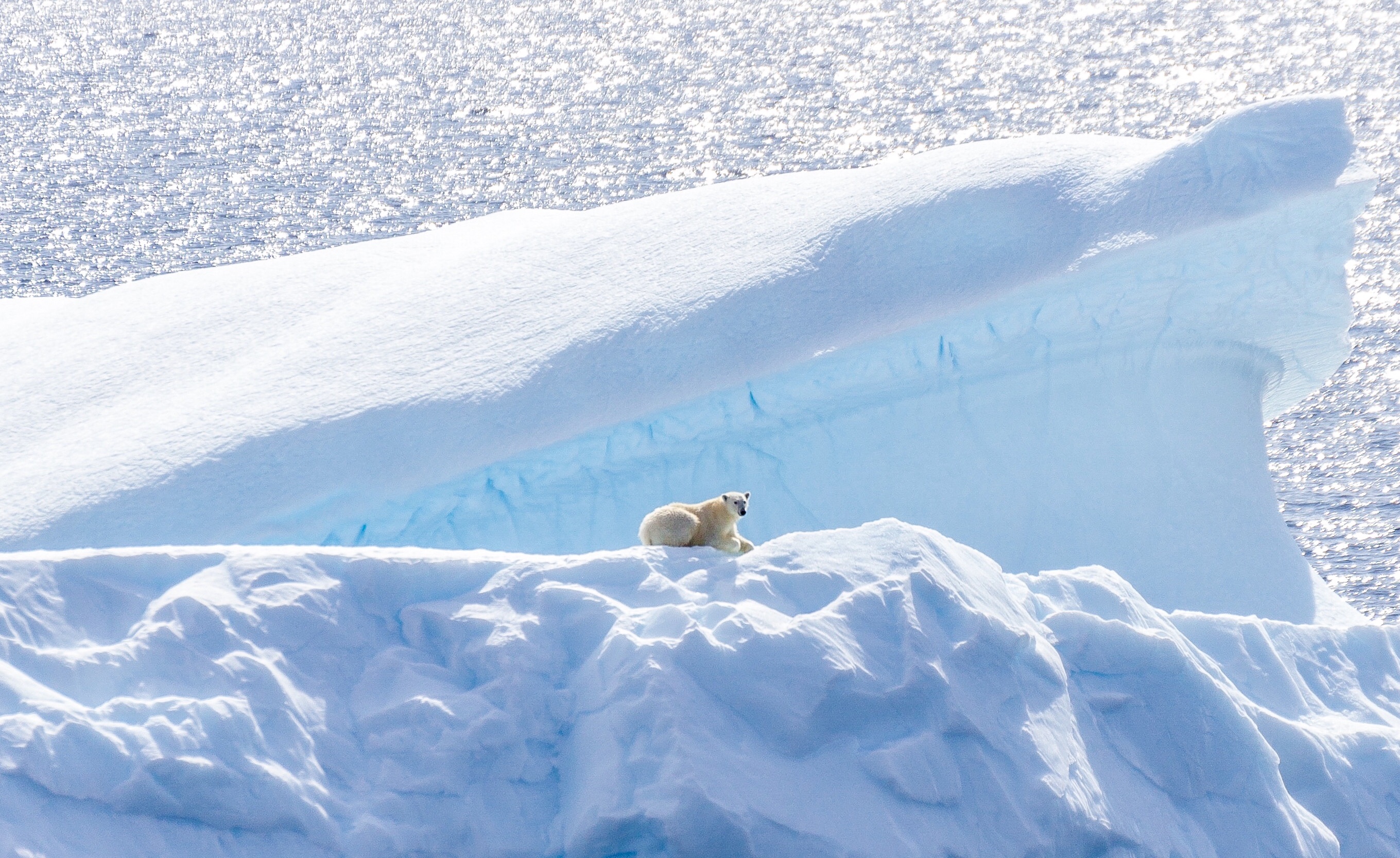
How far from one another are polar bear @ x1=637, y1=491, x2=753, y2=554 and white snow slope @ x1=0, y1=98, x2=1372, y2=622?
1.61m

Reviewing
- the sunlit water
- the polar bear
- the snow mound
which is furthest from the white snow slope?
the sunlit water

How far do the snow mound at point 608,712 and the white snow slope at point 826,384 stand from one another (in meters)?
1.78

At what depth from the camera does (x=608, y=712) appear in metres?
3.96

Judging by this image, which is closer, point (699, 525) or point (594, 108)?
point (699, 525)

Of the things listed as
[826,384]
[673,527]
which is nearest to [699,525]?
[673,527]

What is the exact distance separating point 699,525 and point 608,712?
87cm

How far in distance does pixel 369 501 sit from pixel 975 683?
2838 millimetres

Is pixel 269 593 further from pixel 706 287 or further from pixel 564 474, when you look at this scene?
pixel 706 287

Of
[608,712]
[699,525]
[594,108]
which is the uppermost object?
[594,108]

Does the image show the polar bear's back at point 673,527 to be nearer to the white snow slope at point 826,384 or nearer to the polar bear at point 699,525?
the polar bear at point 699,525

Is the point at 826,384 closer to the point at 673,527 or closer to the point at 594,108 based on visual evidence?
the point at 673,527

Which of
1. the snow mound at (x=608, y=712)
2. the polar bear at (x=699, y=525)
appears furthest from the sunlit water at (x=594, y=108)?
the polar bear at (x=699, y=525)

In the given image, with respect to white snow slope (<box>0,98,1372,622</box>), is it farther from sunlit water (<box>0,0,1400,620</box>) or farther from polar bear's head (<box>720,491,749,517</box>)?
sunlit water (<box>0,0,1400,620</box>)

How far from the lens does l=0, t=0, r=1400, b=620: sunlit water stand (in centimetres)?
1425
